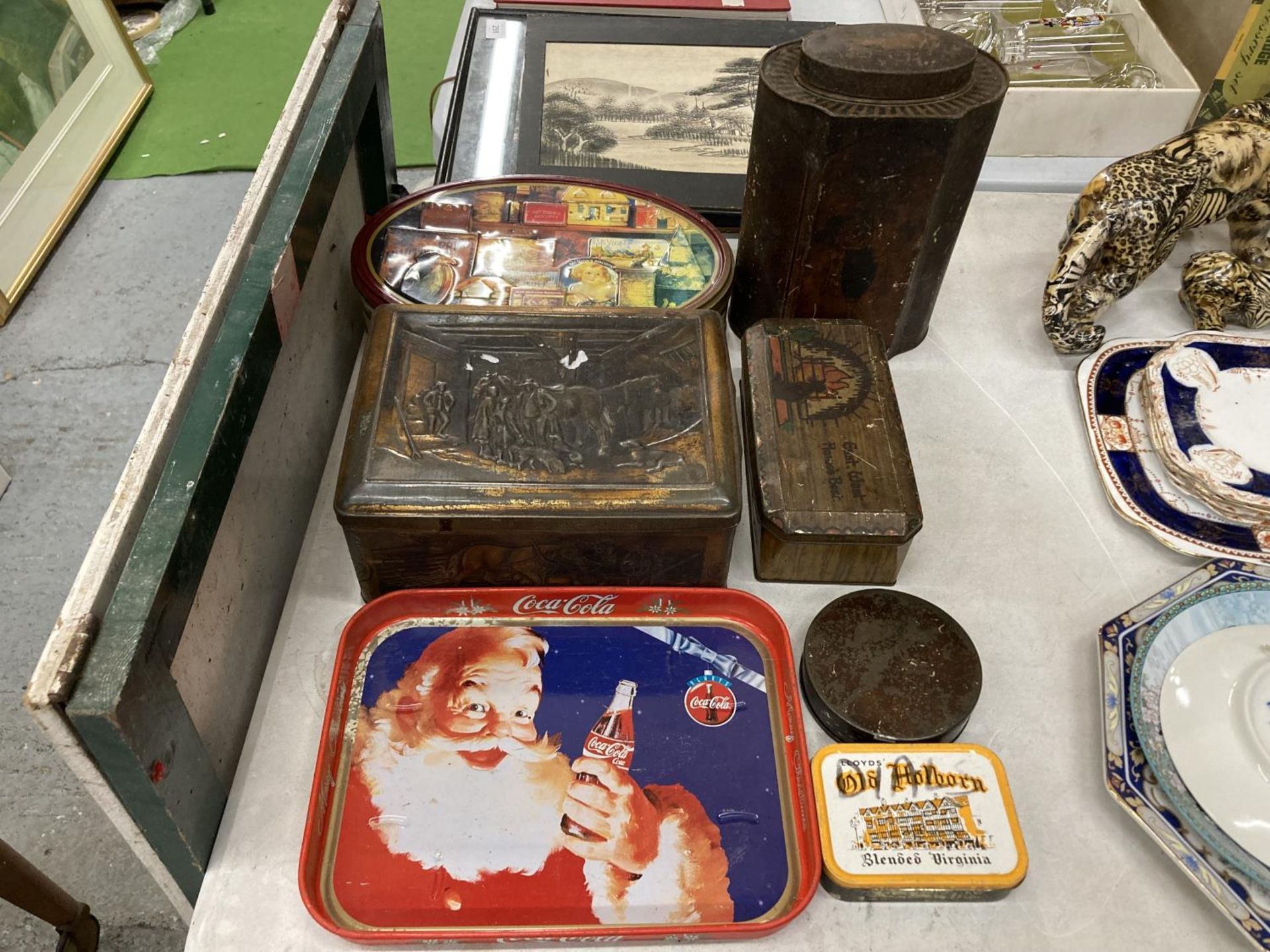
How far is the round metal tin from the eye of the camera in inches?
34.6

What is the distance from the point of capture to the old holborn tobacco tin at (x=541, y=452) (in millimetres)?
886

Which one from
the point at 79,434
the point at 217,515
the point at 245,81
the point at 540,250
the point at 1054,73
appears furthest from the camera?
the point at 245,81

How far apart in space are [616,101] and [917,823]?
1214mm

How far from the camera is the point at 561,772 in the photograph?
87cm

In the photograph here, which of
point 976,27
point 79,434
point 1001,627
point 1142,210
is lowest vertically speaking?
point 79,434

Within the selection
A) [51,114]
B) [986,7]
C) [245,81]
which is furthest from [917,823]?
[245,81]

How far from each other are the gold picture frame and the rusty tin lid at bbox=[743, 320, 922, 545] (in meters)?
1.92

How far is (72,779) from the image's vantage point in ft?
5.11

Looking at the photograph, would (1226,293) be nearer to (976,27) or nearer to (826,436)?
(826,436)

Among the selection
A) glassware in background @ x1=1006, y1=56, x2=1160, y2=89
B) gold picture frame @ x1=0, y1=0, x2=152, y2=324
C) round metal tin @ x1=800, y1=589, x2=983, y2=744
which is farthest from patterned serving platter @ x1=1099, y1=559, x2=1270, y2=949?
gold picture frame @ x1=0, y1=0, x2=152, y2=324

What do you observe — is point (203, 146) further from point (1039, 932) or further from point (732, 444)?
point (1039, 932)

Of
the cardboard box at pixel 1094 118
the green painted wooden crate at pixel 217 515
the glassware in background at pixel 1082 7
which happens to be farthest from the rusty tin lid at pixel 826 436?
the glassware in background at pixel 1082 7

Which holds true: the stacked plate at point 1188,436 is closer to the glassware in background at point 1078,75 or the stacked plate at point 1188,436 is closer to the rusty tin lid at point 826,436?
the rusty tin lid at point 826,436

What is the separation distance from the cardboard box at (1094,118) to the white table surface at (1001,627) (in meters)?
0.18
